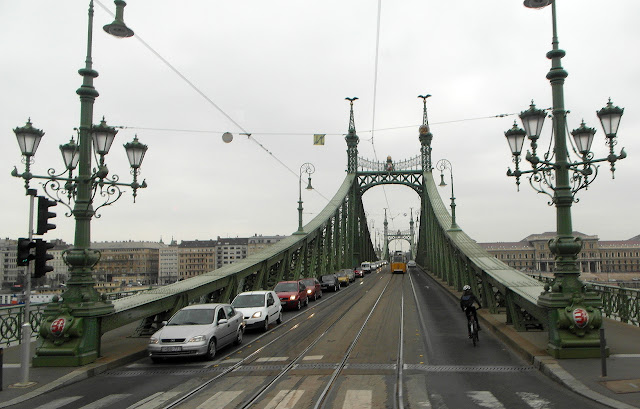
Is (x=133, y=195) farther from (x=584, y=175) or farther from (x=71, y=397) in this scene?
(x=584, y=175)

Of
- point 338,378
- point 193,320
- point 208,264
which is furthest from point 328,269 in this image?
point 208,264

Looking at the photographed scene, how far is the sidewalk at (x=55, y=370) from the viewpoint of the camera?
912 cm

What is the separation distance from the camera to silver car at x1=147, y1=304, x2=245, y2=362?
11930 mm

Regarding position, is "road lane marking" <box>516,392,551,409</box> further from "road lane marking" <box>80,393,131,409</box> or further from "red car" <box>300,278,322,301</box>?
"red car" <box>300,278,322,301</box>

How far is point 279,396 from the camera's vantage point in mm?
8508

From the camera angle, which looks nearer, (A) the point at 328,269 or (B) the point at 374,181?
(A) the point at 328,269

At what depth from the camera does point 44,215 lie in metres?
10.9

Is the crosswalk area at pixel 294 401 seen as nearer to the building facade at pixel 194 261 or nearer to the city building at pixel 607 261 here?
the city building at pixel 607 261

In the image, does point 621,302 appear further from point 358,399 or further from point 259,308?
point 358,399

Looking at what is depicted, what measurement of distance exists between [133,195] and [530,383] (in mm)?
10040

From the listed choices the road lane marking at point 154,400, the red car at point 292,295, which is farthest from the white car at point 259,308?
the road lane marking at point 154,400

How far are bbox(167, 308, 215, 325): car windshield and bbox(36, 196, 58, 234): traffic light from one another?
13.1ft

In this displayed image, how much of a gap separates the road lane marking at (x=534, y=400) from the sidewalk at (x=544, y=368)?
0.68 meters

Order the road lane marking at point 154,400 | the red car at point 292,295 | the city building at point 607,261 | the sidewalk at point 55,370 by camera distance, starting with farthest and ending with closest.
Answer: the city building at point 607,261 < the red car at point 292,295 < the sidewalk at point 55,370 < the road lane marking at point 154,400
